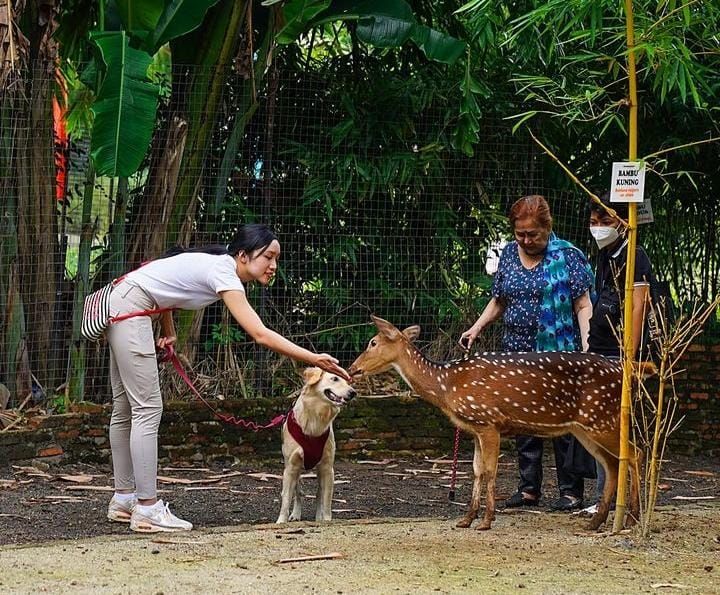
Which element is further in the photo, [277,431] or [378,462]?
[378,462]

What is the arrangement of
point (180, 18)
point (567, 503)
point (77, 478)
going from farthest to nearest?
1. point (180, 18)
2. point (77, 478)
3. point (567, 503)

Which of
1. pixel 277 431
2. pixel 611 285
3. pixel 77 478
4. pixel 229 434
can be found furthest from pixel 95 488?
pixel 611 285

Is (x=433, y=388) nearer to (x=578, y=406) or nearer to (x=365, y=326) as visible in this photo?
(x=578, y=406)

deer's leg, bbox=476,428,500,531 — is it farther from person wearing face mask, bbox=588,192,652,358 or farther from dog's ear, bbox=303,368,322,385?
dog's ear, bbox=303,368,322,385

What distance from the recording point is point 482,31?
932cm

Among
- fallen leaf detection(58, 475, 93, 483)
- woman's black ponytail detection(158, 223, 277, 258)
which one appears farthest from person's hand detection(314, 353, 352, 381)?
fallen leaf detection(58, 475, 93, 483)

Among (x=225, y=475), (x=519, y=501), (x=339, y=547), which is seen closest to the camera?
(x=339, y=547)

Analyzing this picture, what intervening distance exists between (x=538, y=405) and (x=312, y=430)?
1.32m

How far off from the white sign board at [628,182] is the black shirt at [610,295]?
512 millimetres

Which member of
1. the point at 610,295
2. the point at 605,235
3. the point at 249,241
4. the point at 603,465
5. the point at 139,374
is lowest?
the point at 603,465

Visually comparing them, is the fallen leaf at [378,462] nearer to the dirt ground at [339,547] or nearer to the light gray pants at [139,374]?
the dirt ground at [339,547]

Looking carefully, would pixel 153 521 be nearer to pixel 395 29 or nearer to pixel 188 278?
pixel 188 278

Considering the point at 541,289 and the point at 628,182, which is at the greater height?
the point at 628,182

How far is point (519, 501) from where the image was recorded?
7.90m
